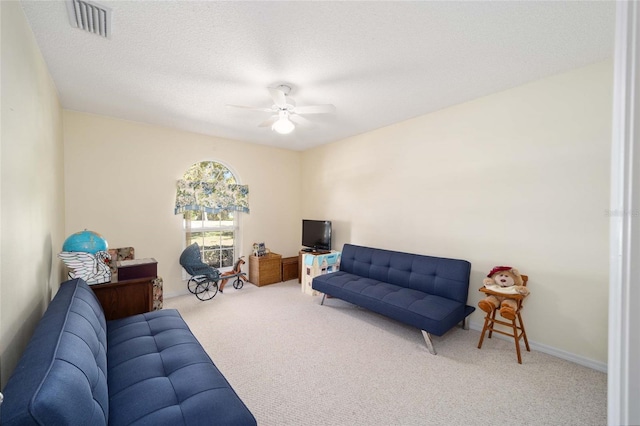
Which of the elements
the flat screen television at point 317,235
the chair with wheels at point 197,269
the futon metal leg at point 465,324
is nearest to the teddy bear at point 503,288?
the futon metal leg at point 465,324

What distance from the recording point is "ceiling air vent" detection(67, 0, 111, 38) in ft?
5.43

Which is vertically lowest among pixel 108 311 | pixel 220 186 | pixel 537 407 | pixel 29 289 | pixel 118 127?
pixel 537 407

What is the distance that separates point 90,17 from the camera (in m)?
1.75

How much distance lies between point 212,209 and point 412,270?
327 centimetres

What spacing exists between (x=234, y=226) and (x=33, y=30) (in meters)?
3.42

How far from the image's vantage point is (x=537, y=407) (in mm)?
1866

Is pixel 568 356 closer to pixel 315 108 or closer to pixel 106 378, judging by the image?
Result: pixel 315 108

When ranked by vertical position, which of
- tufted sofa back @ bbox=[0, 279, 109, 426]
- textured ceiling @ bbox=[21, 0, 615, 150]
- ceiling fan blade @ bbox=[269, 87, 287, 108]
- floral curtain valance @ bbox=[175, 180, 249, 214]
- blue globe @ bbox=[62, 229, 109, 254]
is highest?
textured ceiling @ bbox=[21, 0, 615, 150]

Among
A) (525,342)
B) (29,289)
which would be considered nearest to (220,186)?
(29,289)

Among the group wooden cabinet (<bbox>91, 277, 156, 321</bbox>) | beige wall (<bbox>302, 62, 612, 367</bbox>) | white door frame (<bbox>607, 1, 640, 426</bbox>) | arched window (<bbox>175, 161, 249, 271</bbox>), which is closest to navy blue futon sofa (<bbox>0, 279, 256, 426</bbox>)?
wooden cabinet (<bbox>91, 277, 156, 321</bbox>)

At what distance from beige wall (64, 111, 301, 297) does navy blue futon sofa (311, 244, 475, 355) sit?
219 cm

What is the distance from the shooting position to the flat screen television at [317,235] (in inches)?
182

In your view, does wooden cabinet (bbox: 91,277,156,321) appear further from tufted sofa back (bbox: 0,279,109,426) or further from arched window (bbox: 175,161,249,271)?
arched window (bbox: 175,161,249,271)

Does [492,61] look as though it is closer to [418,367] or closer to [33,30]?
[418,367]
